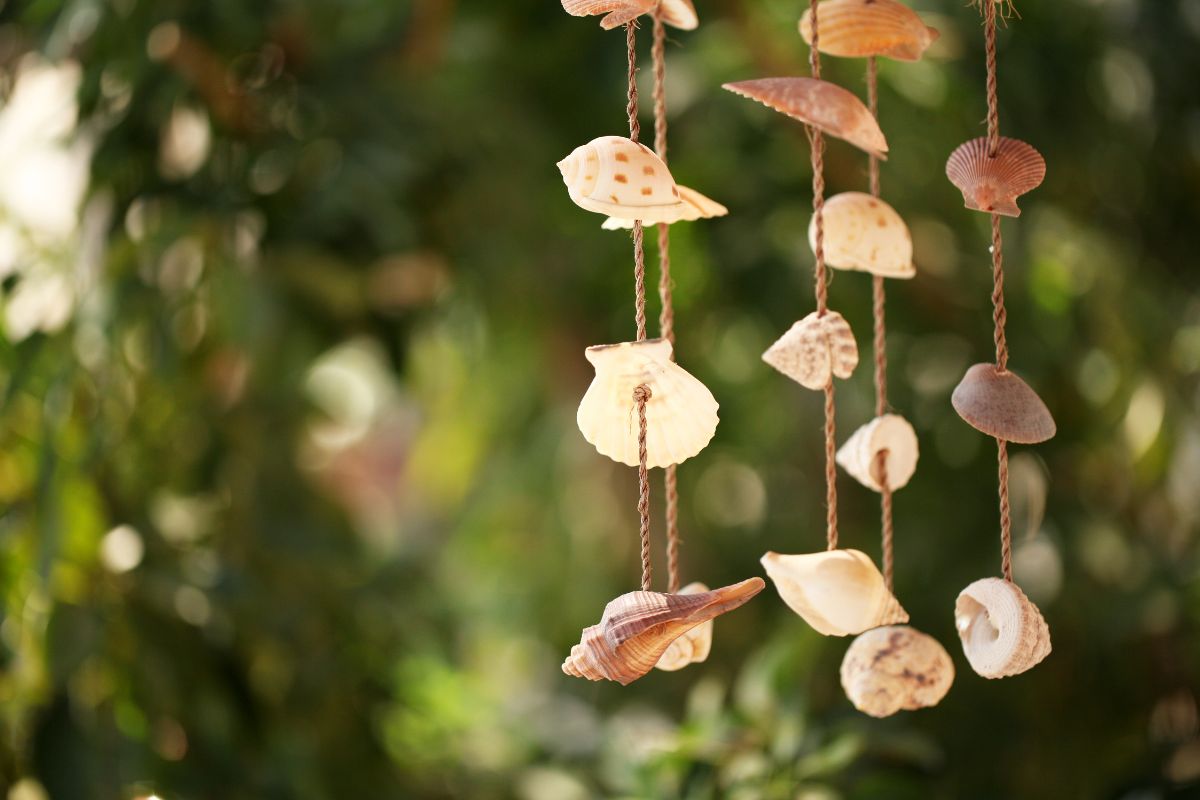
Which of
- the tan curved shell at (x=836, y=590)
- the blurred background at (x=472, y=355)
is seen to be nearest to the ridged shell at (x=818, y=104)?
the tan curved shell at (x=836, y=590)

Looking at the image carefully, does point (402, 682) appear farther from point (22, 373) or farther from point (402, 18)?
point (402, 18)

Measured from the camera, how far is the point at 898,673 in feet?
1.91

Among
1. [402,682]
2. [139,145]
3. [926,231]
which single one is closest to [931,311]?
[926,231]

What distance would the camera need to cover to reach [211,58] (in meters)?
1.21

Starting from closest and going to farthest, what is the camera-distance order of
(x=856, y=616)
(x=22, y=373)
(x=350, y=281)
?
1. (x=856, y=616)
2. (x=22, y=373)
3. (x=350, y=281)

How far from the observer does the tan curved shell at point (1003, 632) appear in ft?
1.68

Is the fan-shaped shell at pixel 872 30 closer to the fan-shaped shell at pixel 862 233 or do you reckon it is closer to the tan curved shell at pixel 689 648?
the fan-shaped shell at pixel 862 233

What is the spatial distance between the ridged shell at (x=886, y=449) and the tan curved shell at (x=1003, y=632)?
0.08 meters

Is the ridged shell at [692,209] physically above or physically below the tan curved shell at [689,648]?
above

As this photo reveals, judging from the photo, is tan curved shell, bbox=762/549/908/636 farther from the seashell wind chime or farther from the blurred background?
the blurred background

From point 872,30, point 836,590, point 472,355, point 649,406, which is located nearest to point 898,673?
point 836,590

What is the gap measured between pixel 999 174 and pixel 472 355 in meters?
1.33

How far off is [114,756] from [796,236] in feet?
2.99

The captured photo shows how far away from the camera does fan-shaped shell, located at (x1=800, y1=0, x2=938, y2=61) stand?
56cm
